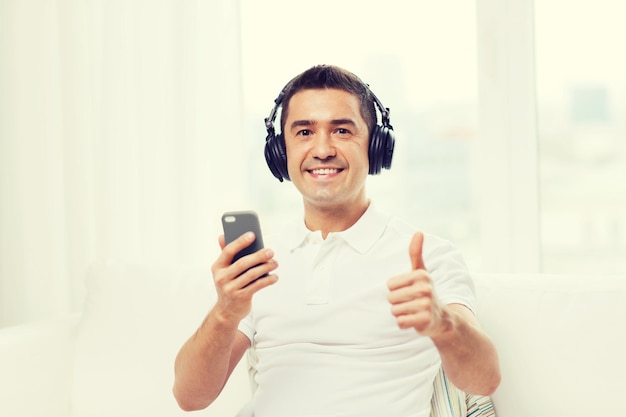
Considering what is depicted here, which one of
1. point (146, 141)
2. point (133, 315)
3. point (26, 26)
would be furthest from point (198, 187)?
point (26, 26)

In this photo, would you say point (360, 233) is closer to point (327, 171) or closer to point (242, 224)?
point (327, 171)

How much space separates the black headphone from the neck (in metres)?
0.09

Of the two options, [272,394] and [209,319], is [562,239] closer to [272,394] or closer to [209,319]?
[272,394]

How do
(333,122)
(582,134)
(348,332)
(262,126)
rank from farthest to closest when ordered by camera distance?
1. (262,126)
2. (582,134)
3. (333,122)
4. (348,332)

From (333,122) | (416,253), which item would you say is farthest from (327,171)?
(416,253)

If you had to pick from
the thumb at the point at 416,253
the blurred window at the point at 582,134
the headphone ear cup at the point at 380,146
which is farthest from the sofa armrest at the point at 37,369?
the blurred window at the point at 582,134

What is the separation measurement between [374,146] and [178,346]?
71 centimetres

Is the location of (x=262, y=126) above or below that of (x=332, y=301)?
above

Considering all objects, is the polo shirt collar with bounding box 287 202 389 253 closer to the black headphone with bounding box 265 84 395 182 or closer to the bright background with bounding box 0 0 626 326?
the black headphone with bounding box 265 84 395 182

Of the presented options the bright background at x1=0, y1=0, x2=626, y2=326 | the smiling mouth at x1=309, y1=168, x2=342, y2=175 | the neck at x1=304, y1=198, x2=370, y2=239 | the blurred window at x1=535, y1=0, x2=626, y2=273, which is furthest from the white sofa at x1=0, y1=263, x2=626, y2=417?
the blurred window at x1=535, y1=0, x2=626, y2=273

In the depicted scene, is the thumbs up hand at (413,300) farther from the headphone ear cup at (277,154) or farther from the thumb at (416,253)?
the headphone ear cup at (277,154)

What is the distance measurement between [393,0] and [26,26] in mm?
1268

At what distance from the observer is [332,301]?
5.19 feet

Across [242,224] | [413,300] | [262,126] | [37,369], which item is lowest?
[37,369]
